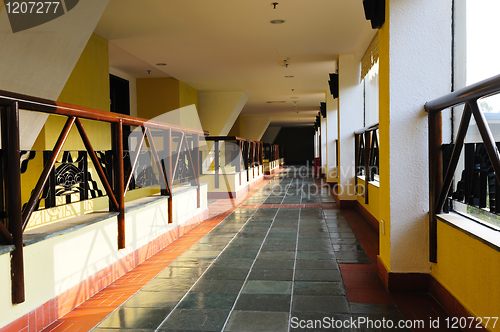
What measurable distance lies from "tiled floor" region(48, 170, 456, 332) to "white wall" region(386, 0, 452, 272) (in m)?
0.50

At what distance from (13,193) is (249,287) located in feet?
5.25

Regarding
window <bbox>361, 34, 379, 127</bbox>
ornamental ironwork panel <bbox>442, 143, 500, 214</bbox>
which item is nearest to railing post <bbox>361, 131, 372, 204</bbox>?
window <bbox>361, 34, 379, 127</bbox>

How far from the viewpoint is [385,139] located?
8.87ft

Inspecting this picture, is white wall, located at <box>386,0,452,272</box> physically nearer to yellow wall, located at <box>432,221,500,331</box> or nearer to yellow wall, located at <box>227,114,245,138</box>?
yellow wall, located at <box>432,221,500,331</box>

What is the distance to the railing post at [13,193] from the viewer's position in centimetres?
188

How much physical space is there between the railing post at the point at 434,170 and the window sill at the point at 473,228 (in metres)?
0.09

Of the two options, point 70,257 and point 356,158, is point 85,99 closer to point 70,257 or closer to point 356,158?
point 70,257

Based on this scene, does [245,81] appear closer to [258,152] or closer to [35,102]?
[258,152]

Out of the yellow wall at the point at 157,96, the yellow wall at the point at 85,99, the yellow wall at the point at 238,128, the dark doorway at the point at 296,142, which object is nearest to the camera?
the yellow wall at the point at 85,99

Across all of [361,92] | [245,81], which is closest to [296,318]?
[361,92]

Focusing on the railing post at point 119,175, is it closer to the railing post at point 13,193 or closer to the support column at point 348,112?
the railing post at point 13,193

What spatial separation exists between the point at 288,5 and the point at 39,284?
153 inches

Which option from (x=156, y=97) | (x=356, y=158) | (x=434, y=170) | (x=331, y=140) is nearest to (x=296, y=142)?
(x=331, y=140)

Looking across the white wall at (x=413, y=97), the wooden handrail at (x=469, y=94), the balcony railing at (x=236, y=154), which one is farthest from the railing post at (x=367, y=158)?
the balcony railing at (x=236, y=154)
